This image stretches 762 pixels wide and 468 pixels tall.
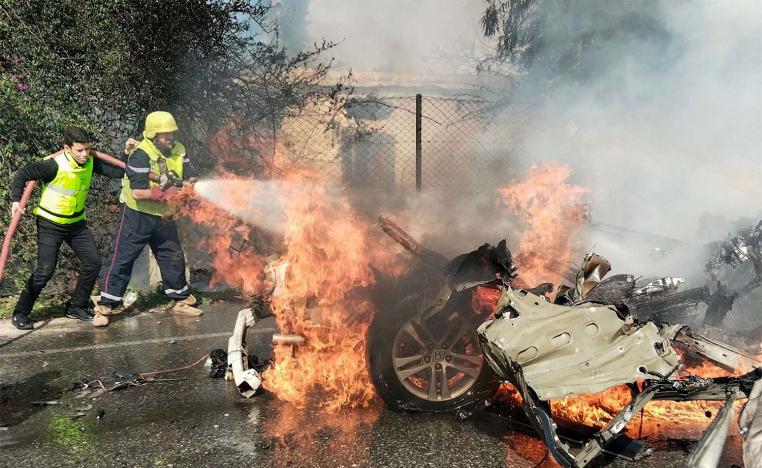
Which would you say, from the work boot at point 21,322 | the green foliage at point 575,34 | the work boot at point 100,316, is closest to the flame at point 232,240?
the work boot at point 100,316

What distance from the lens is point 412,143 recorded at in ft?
34.7

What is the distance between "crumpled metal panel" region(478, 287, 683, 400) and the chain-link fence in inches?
214

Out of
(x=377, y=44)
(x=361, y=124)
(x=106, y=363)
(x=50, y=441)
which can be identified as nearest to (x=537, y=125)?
A: (x=361, y=124)

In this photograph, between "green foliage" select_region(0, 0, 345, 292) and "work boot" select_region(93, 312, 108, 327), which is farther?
"green foliage" select_region(0, 0, 345, 292)

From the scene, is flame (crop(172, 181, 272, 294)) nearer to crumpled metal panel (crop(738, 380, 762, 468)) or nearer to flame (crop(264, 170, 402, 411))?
flame (crop(264, 170, 402, 411))

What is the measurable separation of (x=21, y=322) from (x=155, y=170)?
2262 millimetres

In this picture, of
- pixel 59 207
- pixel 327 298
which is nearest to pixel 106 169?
pixel 59 207

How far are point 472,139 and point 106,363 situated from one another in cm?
753

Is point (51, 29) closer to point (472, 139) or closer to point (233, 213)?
point (233, 213)

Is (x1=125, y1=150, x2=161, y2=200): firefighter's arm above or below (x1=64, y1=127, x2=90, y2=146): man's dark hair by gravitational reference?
below

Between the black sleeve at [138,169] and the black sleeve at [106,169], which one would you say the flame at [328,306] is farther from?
the black sleeve at [106,169]

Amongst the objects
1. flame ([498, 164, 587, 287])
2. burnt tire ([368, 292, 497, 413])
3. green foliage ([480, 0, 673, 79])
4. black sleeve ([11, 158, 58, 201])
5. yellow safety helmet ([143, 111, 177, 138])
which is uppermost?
green foliage ([480, 0, 673, 79])

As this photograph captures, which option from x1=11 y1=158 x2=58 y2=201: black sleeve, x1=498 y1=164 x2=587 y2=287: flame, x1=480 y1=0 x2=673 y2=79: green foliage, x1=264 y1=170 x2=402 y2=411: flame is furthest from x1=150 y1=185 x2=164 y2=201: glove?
x1=480 y1=0 x2=673 y2=79: green foliage

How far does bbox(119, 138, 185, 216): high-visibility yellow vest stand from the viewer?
6296mm
